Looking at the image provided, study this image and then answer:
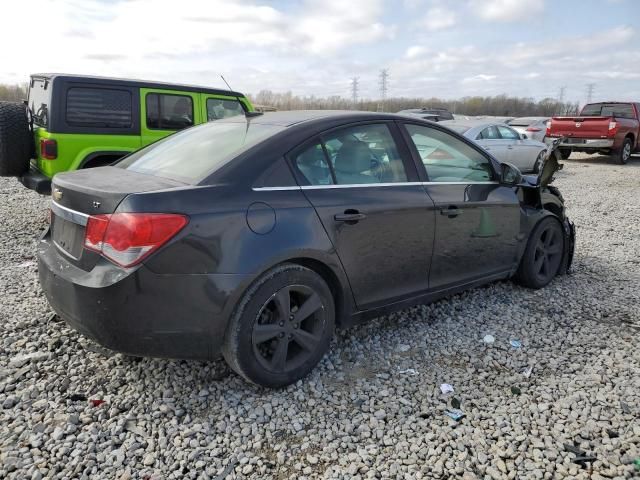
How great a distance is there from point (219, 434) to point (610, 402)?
2220 millimetres

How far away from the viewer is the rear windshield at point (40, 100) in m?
6.41

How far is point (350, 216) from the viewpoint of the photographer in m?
3.10

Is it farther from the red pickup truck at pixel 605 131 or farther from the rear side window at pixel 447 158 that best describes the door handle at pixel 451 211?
the red pickup truck at pixel 605 131

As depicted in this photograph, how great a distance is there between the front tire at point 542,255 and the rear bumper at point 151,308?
297 centimetres

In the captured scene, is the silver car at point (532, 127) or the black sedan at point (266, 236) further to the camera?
the silver car at point (532, 127)

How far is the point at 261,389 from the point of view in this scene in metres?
2.97

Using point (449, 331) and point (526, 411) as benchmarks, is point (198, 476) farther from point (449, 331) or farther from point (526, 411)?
point (449, 331)

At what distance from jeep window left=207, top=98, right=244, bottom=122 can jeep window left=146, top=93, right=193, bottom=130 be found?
353mm

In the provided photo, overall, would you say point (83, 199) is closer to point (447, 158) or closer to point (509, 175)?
point (447, 158)

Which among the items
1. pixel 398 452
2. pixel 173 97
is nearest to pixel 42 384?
pixel 398 452

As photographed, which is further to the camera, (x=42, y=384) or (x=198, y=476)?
(x=42, y=384)

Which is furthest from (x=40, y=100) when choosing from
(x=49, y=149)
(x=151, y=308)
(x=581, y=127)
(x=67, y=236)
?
(x=581, y=127)

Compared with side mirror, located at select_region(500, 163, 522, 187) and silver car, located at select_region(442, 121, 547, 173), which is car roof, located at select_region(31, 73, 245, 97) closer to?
side mirror, located at select_region(500, 163, 522, 187)

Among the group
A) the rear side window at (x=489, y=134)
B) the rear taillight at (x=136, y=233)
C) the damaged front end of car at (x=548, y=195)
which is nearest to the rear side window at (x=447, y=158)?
the damaged front end of car at (x=548, y=195)
